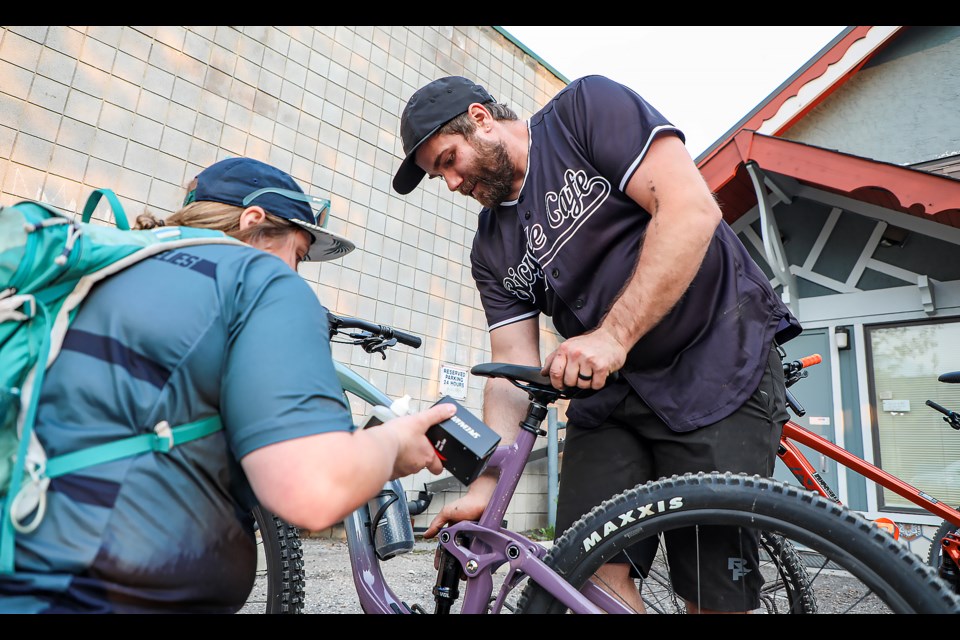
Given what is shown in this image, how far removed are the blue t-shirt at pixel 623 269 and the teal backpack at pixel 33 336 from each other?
3.67 feet

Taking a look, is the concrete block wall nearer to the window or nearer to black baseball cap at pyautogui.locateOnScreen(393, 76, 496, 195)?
black baseball cap at pyautogui.locateOnScreen(393, 76, 496, 195)

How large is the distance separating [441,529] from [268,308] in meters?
0.97

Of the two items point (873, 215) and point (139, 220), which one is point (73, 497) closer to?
point (139, 220)

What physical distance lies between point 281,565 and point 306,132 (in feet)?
11.8

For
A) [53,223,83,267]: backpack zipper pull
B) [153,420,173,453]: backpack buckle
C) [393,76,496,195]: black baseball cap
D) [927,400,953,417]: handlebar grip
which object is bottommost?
[153,420,173,453]: backpack buckle

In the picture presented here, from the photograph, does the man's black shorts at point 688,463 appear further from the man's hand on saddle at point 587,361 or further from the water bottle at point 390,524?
the water bottle at point 390,524

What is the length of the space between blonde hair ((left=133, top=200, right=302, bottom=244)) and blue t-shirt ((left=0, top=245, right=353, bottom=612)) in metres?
0.37

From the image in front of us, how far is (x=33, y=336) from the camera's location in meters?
0.83

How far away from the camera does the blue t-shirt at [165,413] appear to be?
2.66 ft

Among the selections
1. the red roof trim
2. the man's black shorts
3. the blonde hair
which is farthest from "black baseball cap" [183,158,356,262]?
the red roof trim

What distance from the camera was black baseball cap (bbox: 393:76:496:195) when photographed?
1.81 metres
